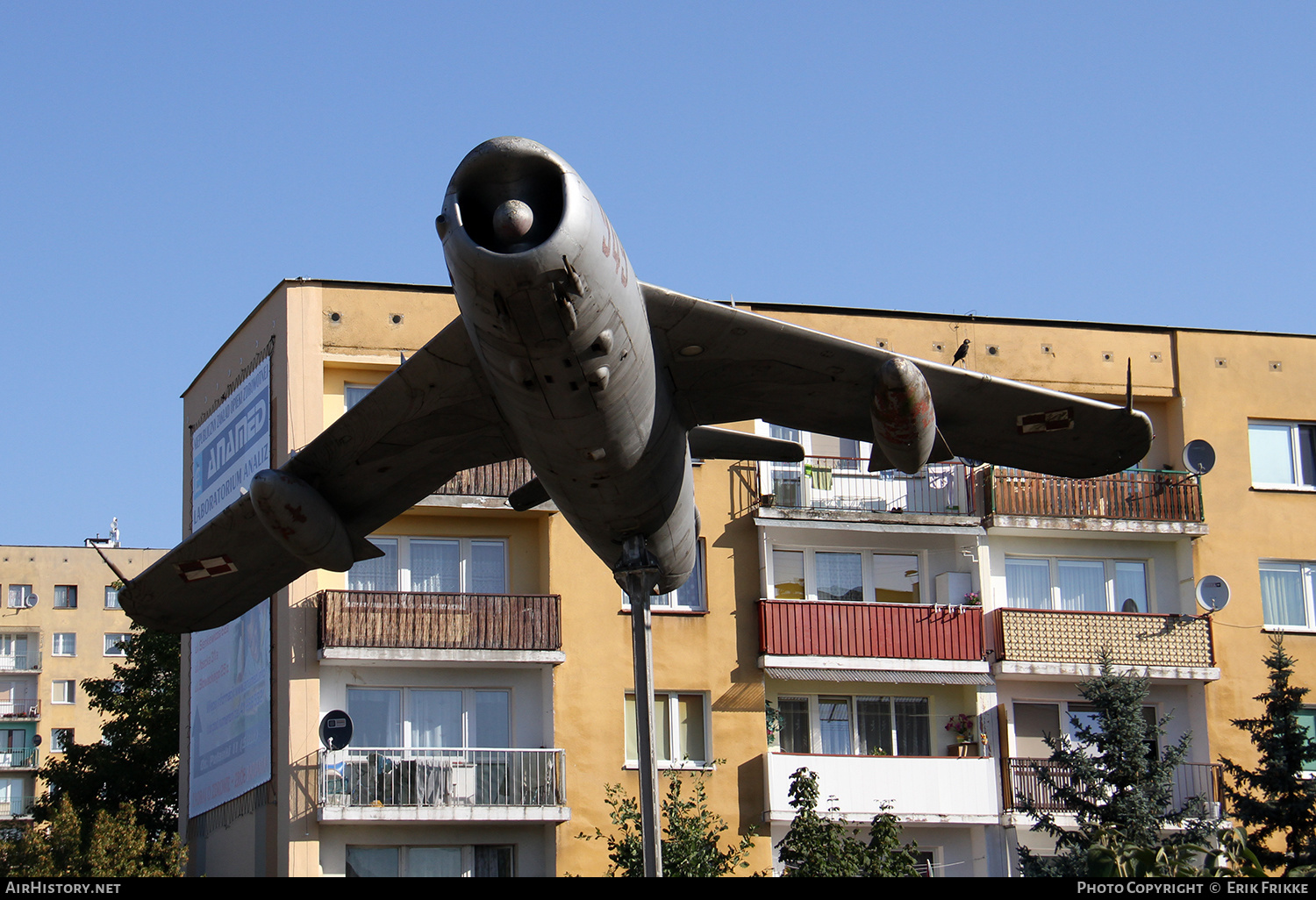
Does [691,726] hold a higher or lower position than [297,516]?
lower

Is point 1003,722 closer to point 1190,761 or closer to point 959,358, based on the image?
point 1190,761

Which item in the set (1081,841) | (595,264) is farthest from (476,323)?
(1081,841)

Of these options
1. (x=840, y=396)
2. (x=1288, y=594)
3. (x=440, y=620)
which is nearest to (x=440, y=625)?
(x=440, y=620)

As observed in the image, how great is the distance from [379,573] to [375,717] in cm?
288

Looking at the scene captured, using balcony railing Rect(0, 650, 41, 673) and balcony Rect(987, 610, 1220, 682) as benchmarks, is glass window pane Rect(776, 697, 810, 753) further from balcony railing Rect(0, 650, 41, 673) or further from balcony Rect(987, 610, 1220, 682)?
balcony railing Rect(0, 650, 41, 673)

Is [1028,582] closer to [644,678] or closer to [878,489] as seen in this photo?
[878,489]

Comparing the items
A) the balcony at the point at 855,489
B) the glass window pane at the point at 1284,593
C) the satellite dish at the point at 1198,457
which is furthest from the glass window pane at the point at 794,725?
the glass window pane at the point at 1284,593

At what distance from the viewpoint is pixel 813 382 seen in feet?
39.9

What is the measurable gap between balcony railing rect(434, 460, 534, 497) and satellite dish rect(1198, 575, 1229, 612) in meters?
15.0

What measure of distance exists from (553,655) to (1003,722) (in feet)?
32.5

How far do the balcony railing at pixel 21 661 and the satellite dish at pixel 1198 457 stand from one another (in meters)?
63.1

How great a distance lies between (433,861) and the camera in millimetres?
31609

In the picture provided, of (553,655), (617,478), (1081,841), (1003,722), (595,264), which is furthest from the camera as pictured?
(1003,722)

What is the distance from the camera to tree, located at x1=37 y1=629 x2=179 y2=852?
39875mm
